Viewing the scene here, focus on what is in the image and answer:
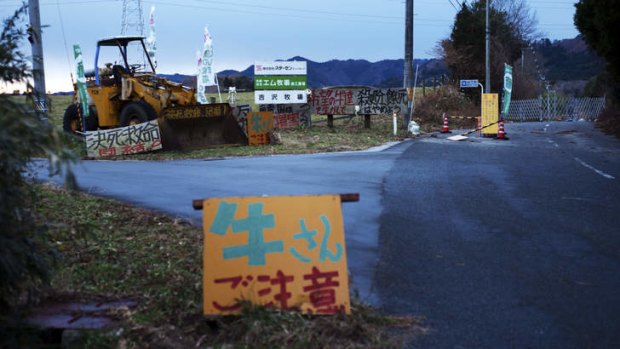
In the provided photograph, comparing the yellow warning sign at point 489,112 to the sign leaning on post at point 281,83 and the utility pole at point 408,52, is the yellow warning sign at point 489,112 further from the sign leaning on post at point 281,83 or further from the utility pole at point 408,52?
the sign leaning on post at point 281,83

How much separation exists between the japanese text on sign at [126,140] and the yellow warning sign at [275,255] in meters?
14.5

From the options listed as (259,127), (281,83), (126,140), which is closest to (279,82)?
(281,83)

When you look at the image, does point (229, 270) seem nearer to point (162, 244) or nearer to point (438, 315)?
point (438, 315)

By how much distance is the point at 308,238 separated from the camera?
5.25 meters

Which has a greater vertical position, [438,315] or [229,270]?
[229,270]

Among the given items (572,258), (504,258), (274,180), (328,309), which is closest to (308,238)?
(328,309)

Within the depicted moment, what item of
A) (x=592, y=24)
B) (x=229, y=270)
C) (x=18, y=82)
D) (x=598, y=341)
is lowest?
(x=598, y=341)

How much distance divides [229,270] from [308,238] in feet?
2.08

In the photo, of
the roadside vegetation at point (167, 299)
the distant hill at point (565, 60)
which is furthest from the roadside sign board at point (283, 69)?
the distant hill at point (565, 60)

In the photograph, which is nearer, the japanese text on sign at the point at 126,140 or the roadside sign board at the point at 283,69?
the japanese text on sign at the point at 126,140

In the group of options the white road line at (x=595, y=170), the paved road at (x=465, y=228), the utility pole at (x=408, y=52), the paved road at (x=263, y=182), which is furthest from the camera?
the utility pole at (x=408, y=52)

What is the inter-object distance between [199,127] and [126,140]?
7.17ft

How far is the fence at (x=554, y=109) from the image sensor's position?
5434 centimetres

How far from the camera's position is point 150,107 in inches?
795
